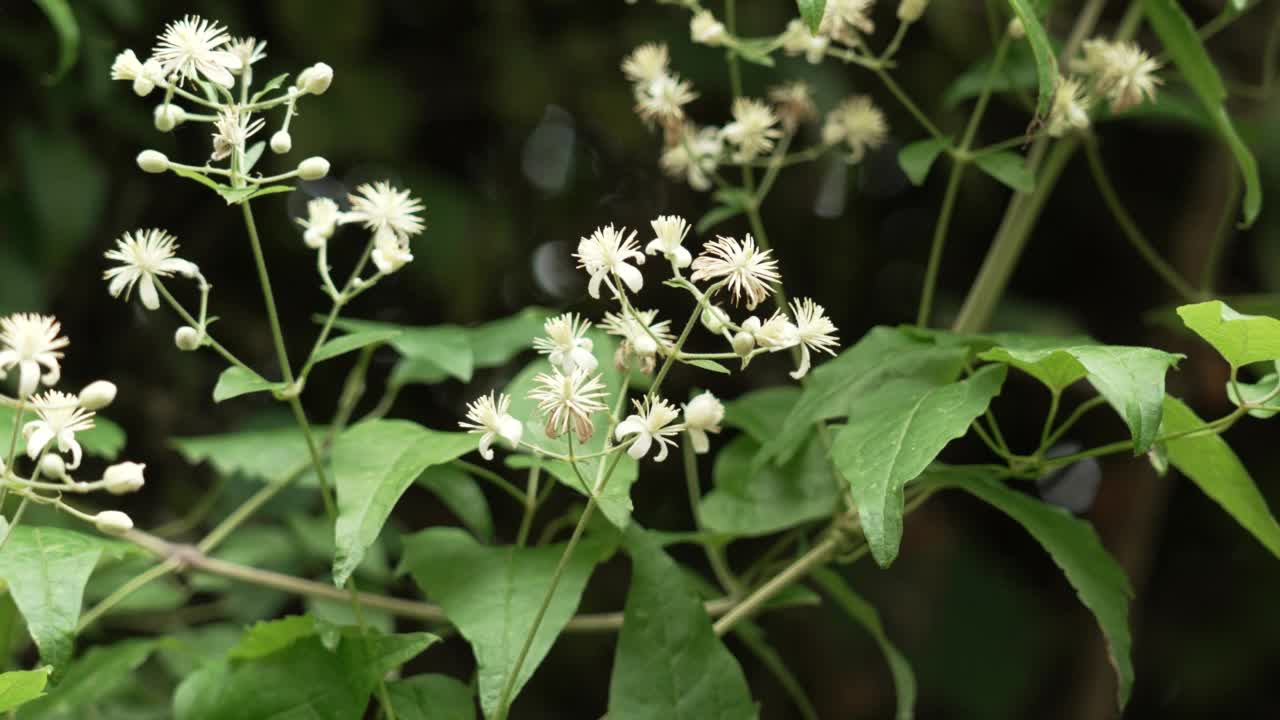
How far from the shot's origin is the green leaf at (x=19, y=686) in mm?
450

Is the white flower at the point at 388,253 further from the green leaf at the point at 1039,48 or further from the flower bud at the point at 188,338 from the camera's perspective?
the green leaf at the point at 1039,48

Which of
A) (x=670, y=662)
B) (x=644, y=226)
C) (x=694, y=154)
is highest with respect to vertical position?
(x=644, y=226)

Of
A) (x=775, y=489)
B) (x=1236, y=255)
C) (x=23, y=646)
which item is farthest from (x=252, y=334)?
(x=1236, y=255)

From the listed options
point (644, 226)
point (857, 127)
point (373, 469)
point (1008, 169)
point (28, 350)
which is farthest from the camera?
point (644, 226)

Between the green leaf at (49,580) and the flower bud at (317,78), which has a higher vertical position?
the flower bud at (317,78)

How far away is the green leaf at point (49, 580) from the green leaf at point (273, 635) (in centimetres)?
9

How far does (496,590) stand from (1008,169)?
0.35m

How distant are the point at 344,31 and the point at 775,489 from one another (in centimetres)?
77

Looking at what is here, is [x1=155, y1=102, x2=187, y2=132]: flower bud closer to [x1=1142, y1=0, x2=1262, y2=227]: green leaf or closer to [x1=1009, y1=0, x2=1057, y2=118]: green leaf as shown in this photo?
[x1=1009, y1=0, x2=1057, y2=118]: green leaf

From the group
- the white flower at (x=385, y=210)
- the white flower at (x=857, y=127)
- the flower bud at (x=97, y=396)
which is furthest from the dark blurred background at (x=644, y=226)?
the flower bud at (x=97, y=396)

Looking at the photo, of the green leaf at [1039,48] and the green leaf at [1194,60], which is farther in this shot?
the green leaf at [1194,60]

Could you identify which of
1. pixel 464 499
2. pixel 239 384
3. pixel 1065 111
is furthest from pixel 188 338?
pixel 1065 111

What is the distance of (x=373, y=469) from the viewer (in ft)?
1.75

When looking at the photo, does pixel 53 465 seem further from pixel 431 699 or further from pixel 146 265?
pixel 431 699
